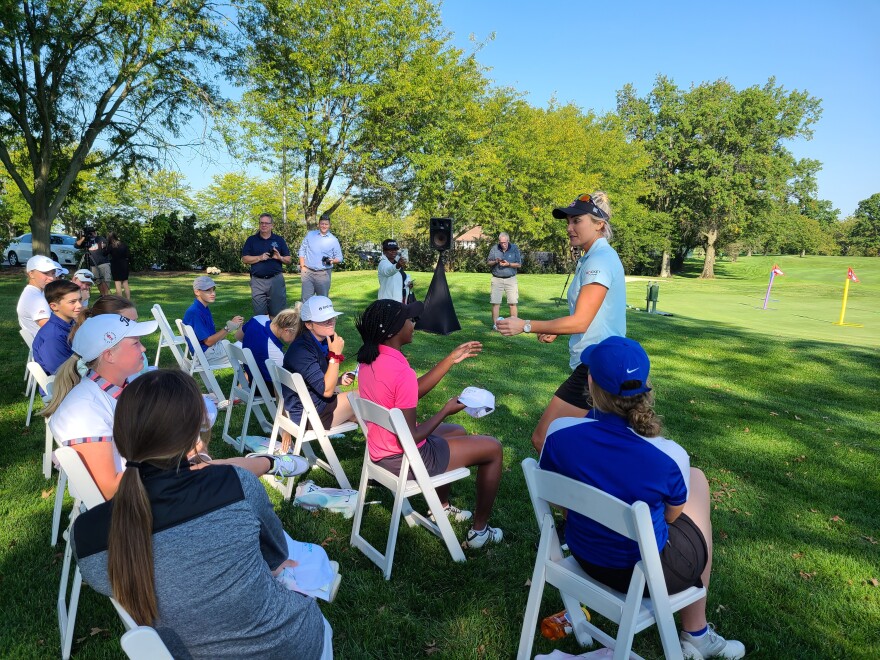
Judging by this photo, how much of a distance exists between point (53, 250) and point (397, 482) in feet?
88.0

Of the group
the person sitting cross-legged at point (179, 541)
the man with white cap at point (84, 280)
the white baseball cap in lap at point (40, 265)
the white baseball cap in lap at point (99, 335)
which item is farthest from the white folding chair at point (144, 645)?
the man with white cap at point (84, 280)

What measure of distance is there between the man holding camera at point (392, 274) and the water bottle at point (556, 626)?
7569mm

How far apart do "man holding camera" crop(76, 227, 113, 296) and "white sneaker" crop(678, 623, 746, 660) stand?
1476 centimetres

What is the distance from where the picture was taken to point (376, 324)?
125 inches

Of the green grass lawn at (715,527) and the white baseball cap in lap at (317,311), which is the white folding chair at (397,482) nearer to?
the green grass lawn at (715,527)

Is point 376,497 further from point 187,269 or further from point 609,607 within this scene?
point 187,269

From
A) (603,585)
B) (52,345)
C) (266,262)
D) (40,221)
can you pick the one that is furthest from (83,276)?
(40,221)

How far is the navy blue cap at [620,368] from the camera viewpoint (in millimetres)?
2207

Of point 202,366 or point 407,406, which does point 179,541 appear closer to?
point 407,406

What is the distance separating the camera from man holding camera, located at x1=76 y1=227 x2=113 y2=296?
1369 cm

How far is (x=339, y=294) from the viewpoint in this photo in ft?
56.7

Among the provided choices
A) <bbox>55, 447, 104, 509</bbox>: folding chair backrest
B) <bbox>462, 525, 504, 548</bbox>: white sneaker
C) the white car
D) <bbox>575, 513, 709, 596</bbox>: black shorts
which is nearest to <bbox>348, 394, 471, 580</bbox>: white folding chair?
<bbox>462, 525, 504, 548</bbox>: white sneaker

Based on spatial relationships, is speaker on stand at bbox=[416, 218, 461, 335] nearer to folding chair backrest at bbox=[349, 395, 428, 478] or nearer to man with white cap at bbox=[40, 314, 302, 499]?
folding chair backrest at bbox=[349, 395, 428, 478]

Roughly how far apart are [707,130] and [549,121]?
50.6 ft
